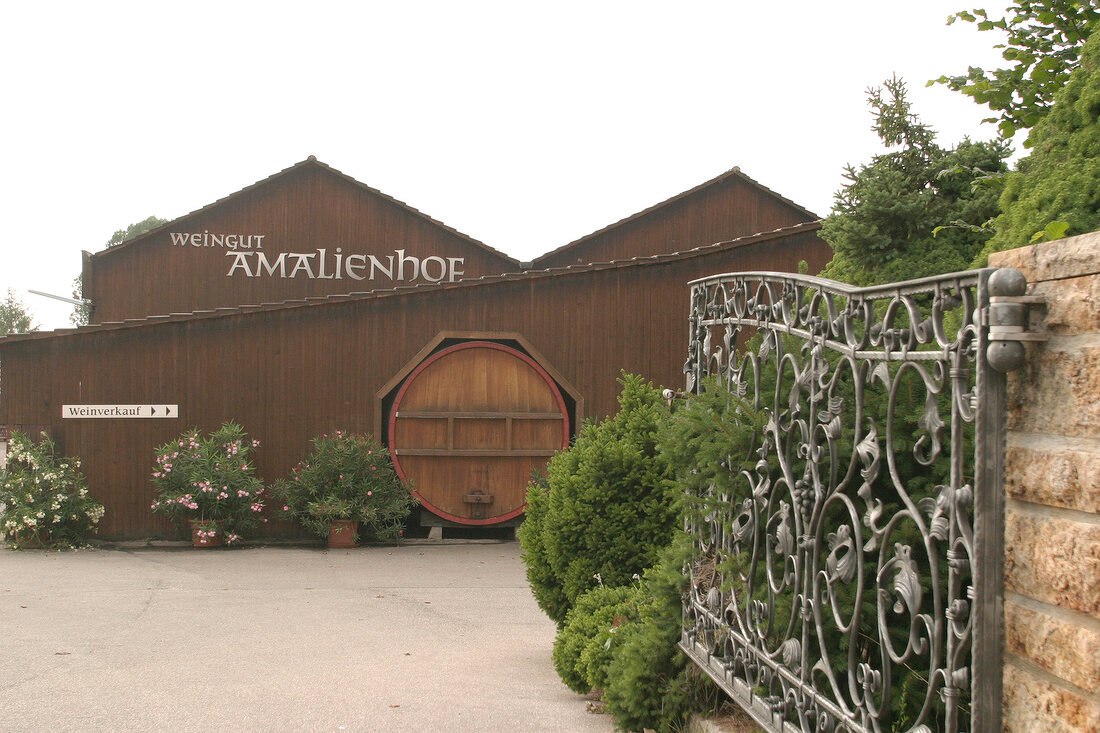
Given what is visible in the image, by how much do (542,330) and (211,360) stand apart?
426cm

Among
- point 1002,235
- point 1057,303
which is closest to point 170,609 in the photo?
point 1002,235

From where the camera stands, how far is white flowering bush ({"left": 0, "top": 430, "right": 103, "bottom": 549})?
40.3 feet

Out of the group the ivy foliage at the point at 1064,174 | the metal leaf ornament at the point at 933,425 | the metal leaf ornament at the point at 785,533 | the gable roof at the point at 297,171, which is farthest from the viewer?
the gable roof at the point at 297,171

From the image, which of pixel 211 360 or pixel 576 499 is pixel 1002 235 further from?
pixel 211 360

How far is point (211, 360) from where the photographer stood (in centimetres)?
1320

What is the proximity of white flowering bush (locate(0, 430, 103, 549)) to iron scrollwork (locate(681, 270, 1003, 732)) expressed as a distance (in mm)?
10161

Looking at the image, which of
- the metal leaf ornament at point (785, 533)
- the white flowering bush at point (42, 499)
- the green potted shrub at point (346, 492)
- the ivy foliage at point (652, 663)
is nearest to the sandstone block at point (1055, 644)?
the metal leaf ornament at point (785, 533)

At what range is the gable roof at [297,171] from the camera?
1828 centimetres

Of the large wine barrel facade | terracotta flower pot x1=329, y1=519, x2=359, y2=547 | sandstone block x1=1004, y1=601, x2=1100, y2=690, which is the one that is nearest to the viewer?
sandstone block x1=1004, y1=601, x2=1100, y2=690

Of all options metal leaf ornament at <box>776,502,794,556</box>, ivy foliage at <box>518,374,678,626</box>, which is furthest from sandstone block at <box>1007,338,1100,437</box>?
ivy foliage at <box>518,374,678,626</box>

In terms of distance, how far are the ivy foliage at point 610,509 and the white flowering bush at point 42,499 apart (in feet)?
27.3

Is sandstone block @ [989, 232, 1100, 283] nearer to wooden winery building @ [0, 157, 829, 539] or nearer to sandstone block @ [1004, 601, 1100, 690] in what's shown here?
sandstone block @ [1004, 601, 1100, 690]

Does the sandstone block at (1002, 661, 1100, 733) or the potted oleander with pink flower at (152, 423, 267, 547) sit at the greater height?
the sandstone block at (1002, 661, 1100, 733)

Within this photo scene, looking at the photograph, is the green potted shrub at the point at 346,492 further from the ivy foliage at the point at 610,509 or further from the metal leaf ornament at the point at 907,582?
the metal leaf ornament at the point at 907,582
